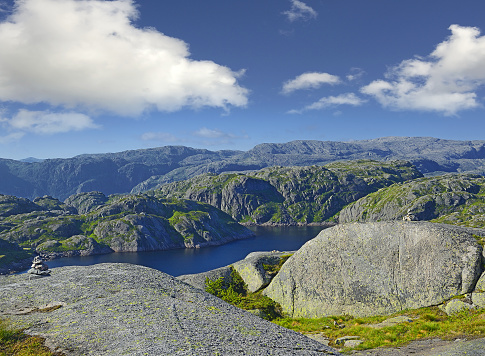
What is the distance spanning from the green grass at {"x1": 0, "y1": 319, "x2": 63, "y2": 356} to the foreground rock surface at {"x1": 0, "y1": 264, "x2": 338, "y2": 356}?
754 millimetres

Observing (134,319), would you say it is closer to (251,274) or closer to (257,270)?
(257,270)

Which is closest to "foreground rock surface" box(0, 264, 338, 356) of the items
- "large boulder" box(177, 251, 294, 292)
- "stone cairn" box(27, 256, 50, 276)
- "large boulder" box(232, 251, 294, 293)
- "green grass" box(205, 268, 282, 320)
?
"stone cairn" box(27, 256, 50, 276)

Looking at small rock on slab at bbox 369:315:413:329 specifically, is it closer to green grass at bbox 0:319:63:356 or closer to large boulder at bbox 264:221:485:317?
large boulder at bbox 264:221:485:317

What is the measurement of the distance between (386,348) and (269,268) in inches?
1298

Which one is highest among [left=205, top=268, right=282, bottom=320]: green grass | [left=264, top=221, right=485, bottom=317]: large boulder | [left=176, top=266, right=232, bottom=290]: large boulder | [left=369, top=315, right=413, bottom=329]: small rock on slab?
[left=264, top=221, right=485, bottom=317]: large boulder

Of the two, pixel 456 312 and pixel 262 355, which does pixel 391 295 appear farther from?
pixel 262 355

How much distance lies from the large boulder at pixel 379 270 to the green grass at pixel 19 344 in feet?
118

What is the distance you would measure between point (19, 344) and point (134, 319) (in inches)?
266

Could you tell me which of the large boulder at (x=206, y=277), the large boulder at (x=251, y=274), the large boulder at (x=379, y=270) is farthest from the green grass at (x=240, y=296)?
the large boulder at (x=379, y=270)

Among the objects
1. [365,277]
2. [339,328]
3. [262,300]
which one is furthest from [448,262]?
[262,300]

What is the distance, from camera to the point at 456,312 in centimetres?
3434

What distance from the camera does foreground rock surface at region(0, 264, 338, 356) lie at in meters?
18.6

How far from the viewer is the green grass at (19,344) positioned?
1736cm

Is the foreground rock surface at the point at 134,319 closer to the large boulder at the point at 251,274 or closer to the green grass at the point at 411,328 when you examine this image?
the green grass at the point at 411,328
